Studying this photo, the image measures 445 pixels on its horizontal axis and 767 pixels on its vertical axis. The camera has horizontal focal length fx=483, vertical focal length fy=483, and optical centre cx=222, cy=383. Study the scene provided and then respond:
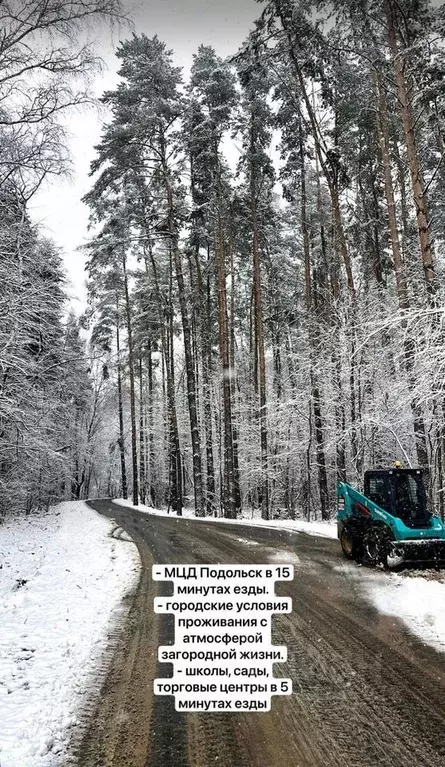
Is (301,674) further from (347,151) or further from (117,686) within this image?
(347,151)

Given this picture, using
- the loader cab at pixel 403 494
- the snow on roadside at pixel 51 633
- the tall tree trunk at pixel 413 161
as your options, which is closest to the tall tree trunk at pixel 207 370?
the tall tree trunk at pixel 413 161

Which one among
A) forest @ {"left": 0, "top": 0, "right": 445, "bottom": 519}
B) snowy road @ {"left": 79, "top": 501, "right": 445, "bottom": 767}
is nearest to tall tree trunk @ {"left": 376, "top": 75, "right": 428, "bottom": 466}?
forest @ {"left": 0, "top": 0, "right": 445, "bottom": 519}

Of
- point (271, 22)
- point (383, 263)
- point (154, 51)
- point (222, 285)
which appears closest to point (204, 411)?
point (222, 285)

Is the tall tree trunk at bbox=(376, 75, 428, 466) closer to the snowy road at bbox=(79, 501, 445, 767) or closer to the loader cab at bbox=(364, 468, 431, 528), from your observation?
the loader cab at bbox=(364, 468, 431, 528)

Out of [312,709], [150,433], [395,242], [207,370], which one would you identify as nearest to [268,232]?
[207,370]

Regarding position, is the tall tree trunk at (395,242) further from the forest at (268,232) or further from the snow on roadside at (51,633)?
the snow on roadside at (51,633)

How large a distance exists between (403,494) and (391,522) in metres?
1.28

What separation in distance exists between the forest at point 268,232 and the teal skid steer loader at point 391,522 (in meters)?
1.54

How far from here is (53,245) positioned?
18.1 metres

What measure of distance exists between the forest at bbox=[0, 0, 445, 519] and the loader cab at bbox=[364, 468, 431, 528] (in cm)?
133

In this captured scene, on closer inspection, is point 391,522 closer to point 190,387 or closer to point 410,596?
point 410,596

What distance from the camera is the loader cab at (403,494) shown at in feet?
32.6

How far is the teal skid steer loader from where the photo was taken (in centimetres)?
859

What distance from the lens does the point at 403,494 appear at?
33.1 feet
